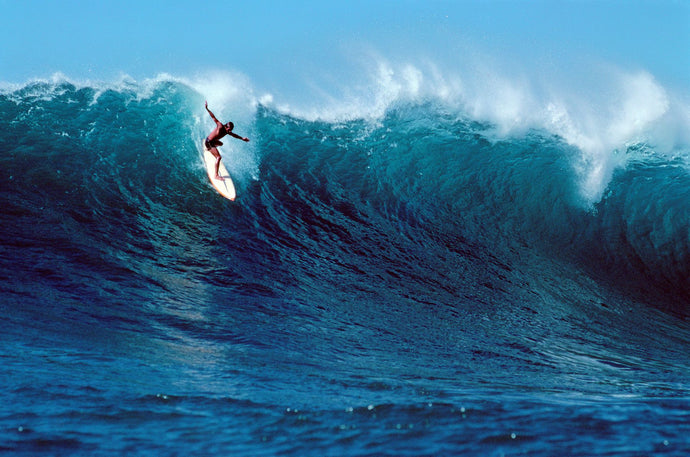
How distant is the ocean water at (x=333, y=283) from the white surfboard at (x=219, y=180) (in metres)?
0.18

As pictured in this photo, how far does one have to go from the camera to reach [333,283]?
8391mm

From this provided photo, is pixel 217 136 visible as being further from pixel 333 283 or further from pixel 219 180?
pixel 333 283

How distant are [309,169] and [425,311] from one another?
5.33 metres

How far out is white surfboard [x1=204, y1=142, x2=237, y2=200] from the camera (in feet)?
35.4

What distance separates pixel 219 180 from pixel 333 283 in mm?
3629

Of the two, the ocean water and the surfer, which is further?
the surfer

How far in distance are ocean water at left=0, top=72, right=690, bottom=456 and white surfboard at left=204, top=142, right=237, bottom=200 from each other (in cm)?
18

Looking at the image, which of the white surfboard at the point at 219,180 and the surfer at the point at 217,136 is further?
the white surfboard at the point at 219,180

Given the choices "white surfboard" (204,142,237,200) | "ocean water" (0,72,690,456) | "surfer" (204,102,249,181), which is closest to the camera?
"ocean water" (0,72,690,456)

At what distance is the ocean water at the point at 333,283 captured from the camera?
3.98 m

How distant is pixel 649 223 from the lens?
37.3 feet

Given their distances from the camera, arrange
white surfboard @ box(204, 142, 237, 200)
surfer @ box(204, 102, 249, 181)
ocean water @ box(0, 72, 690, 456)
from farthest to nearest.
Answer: white surfboard @ box(204, 142, 237, 200) < surfer @ box(204, 102, 249, 181) < ocean water @ box(0, 72, 690, 456)

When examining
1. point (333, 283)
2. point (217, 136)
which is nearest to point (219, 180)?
point (217, 136)

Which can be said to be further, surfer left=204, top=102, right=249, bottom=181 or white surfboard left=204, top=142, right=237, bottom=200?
white surfboard left=204, top=142, right=237, bottom=200
